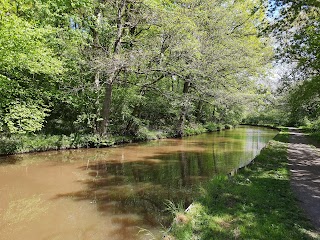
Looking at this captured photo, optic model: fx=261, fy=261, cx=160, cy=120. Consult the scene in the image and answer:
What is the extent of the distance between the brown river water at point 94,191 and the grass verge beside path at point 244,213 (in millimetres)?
956

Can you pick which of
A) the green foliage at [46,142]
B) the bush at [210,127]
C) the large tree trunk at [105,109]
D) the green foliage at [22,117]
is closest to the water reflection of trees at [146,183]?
the green foliage at [46,142]

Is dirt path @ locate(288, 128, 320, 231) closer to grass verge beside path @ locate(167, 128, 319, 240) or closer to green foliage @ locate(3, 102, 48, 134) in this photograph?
grass verge beside path @ locate(167, 128, 319, 240)

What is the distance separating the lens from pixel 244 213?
222 inches

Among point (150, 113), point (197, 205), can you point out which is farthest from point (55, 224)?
point (150, 113)

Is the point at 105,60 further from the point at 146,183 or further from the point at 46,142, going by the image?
the point at 146,183

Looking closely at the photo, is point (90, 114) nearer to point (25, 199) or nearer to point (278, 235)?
point (25, 199)

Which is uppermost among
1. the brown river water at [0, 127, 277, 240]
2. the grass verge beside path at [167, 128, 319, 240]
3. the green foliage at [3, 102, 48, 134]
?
the green foliage at [3, 102, 48, 134]

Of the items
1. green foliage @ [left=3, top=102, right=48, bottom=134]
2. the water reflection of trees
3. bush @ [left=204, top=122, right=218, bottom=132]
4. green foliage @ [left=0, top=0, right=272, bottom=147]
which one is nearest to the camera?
the water reflection of trees

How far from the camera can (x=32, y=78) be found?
631 inches

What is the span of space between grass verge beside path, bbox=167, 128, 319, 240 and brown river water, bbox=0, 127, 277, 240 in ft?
3.14

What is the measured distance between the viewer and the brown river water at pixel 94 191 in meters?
5.79

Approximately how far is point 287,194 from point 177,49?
10.8m

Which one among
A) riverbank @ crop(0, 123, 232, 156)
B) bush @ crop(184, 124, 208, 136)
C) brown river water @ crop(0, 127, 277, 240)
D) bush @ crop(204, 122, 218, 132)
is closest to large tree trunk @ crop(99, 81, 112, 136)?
riverbank @ crop(0, 123, 232, 156)

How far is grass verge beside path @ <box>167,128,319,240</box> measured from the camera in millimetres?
4730
